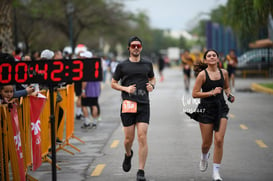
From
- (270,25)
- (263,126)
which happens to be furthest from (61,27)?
(263,126)

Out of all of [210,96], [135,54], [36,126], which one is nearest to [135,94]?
[135,54]

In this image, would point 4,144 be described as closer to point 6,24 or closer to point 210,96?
point 210,96

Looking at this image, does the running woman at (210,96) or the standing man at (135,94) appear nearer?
the running woman at (210,96)

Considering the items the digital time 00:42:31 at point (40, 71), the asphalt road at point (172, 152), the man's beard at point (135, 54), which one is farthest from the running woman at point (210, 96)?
the digital time 00:42:31 at point (40, 71)

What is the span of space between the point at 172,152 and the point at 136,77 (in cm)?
272

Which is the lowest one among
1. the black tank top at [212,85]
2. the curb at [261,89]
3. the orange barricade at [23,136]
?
the curb at [261,89]

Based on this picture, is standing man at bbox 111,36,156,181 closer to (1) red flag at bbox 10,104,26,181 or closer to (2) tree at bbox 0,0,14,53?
(1) red flag at bbox 10,104,26,181

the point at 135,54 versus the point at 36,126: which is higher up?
the point at 135,54

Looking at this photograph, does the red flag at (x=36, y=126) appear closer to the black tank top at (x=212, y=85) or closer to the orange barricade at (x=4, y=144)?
the orange barricade at (x=4, y=144)

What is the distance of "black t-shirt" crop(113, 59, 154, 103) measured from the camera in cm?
866

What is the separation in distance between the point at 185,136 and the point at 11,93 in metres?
5.63

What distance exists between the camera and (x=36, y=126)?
29.8ft

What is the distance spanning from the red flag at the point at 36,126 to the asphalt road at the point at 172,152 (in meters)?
0.31

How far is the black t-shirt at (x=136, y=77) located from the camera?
341 inches
